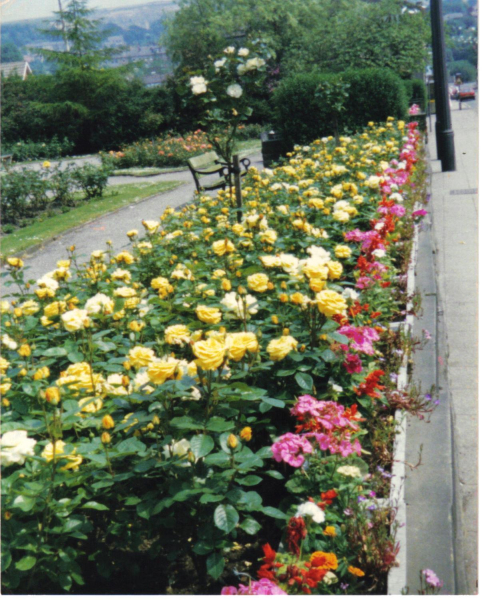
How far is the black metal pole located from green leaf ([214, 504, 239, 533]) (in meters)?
10.4

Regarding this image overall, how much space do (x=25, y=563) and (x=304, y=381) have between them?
1141mm

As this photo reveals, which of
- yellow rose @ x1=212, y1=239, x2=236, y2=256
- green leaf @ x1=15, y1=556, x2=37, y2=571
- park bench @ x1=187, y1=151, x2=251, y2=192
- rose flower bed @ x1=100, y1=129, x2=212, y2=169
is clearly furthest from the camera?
rose flower bed @ x1=100, y1=129, x2=212, y2=169

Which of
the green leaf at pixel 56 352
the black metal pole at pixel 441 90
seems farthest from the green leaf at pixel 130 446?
the black metal pole at pixel 441 90

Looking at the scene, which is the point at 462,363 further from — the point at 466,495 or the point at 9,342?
the point at 9,342

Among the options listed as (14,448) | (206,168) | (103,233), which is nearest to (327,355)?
(14,448)

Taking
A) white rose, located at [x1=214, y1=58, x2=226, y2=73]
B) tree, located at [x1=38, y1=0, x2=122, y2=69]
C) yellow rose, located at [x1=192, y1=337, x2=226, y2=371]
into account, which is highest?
tree, located at [x1=38, y1=0, x2=122, y2=69]

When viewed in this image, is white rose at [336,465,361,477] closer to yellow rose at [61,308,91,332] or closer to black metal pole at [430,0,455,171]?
yellow rose at [61,308,91,332]

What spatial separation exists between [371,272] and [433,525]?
1.90m

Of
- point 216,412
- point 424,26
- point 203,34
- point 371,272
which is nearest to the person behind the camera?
point 216,412

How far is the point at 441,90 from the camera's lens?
11109 mm

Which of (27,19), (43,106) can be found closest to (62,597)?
(27,19)

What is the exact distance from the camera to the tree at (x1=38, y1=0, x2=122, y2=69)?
27078 mm

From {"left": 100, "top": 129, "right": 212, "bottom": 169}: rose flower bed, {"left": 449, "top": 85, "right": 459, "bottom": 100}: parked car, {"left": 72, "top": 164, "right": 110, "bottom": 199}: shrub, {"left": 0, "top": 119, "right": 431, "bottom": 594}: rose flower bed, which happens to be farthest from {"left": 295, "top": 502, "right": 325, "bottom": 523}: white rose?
{"left": 100, "top": 129, "right": 212, "bottom": 169}: rose flower bed

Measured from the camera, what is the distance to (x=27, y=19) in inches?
110
